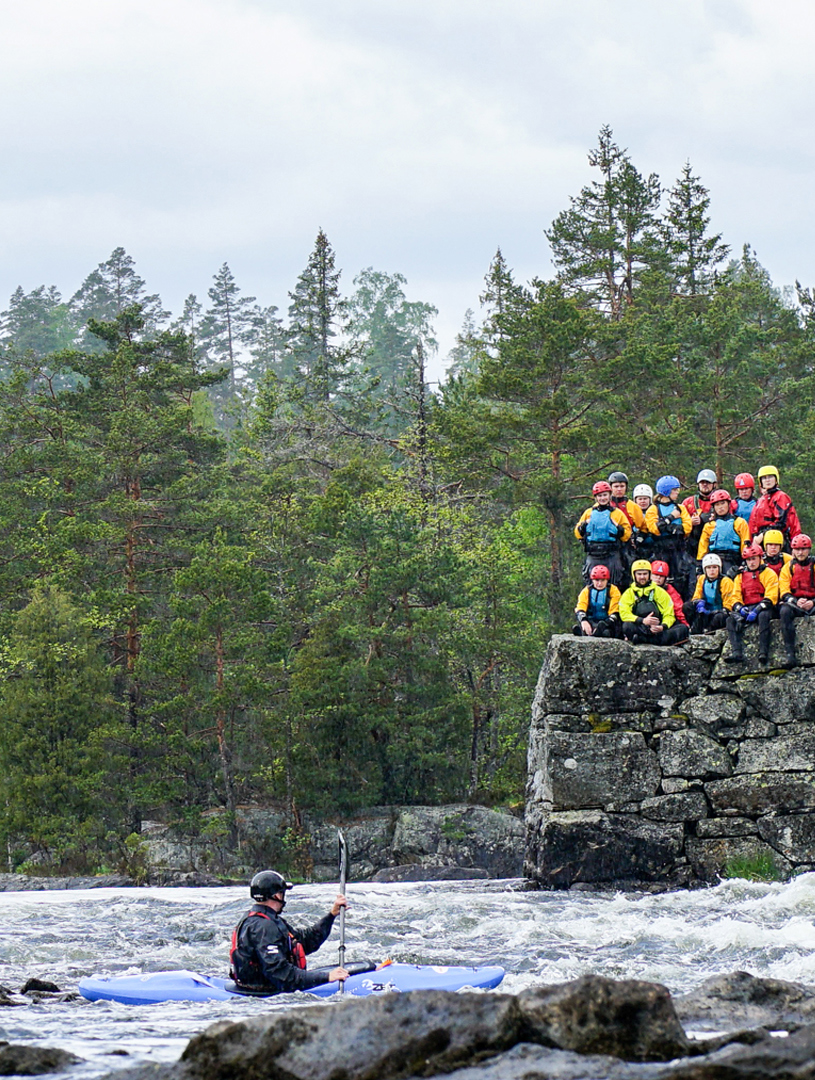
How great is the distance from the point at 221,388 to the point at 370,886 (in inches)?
2702

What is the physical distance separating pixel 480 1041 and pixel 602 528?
10.7 m

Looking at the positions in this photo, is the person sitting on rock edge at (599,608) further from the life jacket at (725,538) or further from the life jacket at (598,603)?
the life jacket at (725,538)

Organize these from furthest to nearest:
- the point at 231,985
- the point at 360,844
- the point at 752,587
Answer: the point at 360,844 < the point at 752,587 < the point at 231,985

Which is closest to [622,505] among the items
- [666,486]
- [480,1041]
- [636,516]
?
[636,516]

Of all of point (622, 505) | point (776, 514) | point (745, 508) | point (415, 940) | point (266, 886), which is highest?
point (622, 505)

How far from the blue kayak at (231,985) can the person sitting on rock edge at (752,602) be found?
19.9ft

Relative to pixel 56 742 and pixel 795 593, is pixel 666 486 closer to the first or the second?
pixel 795 593

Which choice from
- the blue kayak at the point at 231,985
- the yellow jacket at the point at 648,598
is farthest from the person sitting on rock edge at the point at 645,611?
the blue kayak at the point at 231,985

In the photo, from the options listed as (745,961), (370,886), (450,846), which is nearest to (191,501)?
(450,846)

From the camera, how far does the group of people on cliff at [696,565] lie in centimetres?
1317

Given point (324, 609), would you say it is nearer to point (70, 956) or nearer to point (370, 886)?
point (370, 886)

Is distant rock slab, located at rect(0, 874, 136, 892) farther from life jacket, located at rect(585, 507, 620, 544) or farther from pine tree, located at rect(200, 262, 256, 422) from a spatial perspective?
pine tree, located at rect(200, 262, 256, 422)

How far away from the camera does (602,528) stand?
14.6 m

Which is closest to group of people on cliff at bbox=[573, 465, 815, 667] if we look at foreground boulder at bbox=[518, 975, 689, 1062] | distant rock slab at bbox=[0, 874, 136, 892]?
foreground boulder at bbox=[518, 975, 689, 1062]
